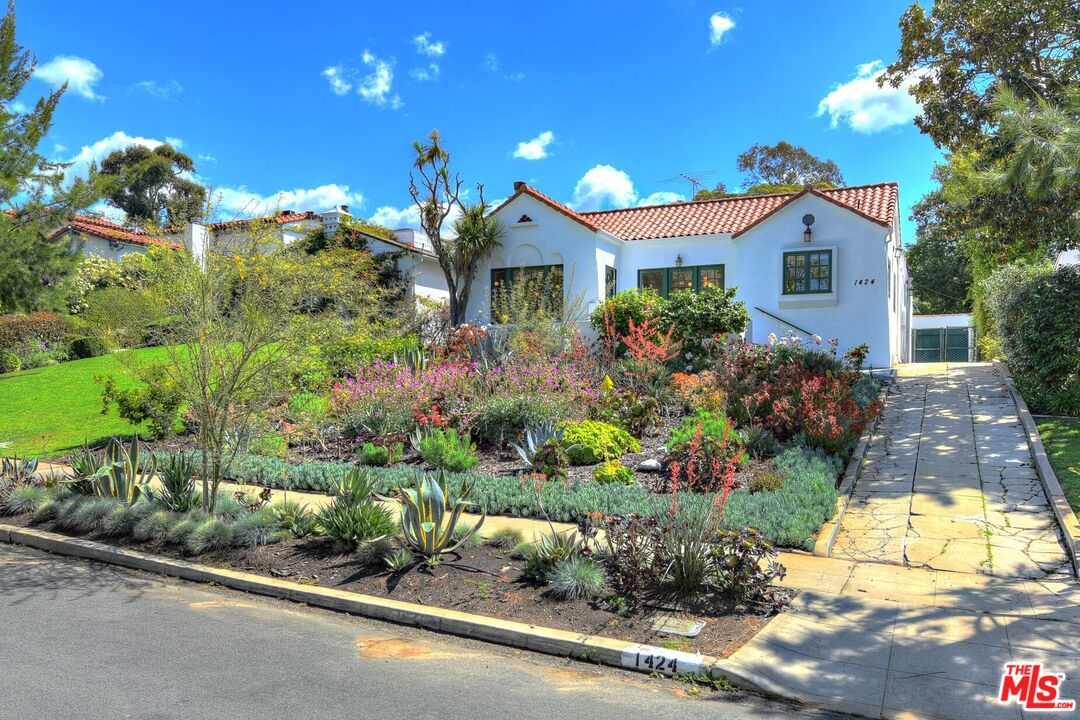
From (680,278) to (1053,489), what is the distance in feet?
42.9

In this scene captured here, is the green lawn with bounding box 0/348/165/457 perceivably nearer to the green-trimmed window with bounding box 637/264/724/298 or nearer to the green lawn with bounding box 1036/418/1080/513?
the green lawn with bounding box 1036/418/1080/513

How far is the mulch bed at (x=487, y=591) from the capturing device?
16.0ft

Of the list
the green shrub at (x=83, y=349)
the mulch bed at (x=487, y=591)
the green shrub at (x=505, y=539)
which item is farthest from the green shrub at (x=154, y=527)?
the green shrub at (x=83, y=349)

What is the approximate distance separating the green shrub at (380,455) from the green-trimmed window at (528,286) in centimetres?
821

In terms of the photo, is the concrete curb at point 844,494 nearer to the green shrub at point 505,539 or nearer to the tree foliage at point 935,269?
the green shrub at point 505,539

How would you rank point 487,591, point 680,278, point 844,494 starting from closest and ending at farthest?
point 487,591, point 844,494, point 680,278

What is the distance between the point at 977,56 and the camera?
1343 cm

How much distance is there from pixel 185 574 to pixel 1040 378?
13.3 metres

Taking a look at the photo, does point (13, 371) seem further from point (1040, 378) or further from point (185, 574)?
point (1040, 378)

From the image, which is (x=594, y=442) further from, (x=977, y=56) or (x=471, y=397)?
(x=977, y=56)

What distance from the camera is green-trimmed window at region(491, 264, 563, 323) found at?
60.7ft

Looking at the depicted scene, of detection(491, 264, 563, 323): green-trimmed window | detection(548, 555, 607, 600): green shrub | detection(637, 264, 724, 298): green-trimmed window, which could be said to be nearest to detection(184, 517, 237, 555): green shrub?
detection(548, 555, 607, 600): green shrub

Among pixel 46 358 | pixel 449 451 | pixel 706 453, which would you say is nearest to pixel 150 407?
pixel 449 451

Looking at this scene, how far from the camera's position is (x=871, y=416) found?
9.54 meters
